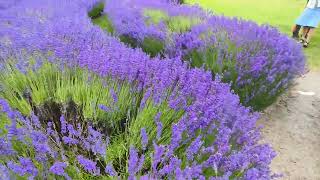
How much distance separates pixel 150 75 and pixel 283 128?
7.13 feet

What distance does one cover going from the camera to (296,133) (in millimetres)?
3936

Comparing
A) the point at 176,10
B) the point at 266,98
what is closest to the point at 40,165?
the point at 266,98

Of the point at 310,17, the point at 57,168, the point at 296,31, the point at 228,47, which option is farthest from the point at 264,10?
the point at 57,168

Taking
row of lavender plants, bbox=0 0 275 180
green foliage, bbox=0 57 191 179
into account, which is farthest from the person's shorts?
green foliage, bbox=0 57 191 179

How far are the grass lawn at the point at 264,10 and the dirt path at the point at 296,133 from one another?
346cm

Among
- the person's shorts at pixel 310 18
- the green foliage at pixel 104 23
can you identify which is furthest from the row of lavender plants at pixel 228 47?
the person's shorts at pixel 310 18

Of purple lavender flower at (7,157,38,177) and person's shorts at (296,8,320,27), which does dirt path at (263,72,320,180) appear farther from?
person's shorts at (296,8,320,27)

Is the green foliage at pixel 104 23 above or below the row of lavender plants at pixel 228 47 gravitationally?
below

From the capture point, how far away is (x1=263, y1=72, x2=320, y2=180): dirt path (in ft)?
11.2

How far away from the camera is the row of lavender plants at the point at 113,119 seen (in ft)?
5.47

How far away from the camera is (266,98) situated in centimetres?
391

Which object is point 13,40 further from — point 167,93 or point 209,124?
point 209,124

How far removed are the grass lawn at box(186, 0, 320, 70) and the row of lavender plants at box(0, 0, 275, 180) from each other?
6187 mm

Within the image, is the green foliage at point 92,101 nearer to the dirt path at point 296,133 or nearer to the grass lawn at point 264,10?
the dirt path at point 296,133
